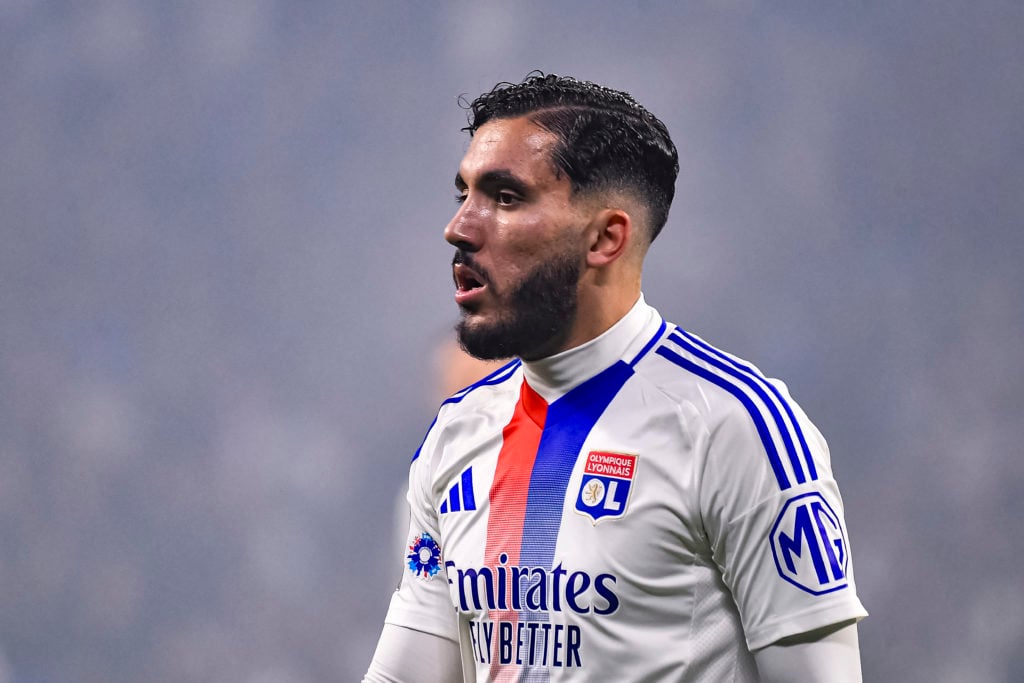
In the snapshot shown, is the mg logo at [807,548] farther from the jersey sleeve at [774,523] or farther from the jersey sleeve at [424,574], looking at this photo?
the jersey sleeve at [424,574]

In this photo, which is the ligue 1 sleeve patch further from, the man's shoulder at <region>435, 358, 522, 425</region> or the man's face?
the man's face

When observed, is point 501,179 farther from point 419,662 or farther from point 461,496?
point 419,662

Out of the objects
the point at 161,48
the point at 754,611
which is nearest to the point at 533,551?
the point at 754,611

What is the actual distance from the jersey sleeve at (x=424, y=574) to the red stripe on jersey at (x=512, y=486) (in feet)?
0.41

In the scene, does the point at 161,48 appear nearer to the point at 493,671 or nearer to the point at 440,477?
the point at 440,477

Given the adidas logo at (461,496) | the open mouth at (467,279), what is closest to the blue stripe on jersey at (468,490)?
the adidas logo at (461,496)

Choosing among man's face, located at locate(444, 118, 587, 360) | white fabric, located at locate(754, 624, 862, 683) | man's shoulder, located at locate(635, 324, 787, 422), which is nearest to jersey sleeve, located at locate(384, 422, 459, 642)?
man's face, located at locate(444, 118, 587, 360)

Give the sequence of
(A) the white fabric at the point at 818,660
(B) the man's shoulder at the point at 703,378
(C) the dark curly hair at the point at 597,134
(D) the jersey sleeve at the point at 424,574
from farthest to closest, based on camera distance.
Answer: (D) the jersey sleeve at the point at 424,574 < (C) the dark curly hair at the point at 597,134 < (B) the man's shoulder at the point at 703,378 < (A) the white fabric at the point at 818,660

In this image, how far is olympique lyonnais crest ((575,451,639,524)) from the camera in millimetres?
1316

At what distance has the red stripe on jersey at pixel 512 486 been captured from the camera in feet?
4.52

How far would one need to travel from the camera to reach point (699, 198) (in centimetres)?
319

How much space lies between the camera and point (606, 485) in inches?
52.6

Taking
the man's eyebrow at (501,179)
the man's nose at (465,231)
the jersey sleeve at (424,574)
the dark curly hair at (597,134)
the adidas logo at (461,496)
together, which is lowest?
the jersey sleeve at (424,574)

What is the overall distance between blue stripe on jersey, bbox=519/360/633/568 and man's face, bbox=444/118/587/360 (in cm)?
9
